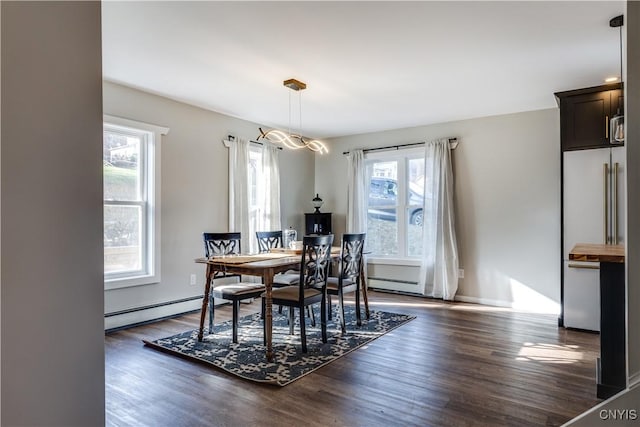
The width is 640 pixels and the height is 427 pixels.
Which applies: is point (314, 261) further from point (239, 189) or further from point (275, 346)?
point (239, 189)

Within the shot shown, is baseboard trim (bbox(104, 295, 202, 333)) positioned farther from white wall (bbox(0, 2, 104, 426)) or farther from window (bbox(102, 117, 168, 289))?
white wall (bbox(0, 2, 104, 426))

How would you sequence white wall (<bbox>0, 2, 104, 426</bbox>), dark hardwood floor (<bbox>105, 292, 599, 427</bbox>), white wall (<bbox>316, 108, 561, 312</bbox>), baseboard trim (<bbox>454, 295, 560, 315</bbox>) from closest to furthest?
1. white wall (<bbox>0, 2, 104, 426</bbox>)
2. dark hardwood floor (<bbox>105, 292, 599, 427</bbox>)
3. white wall (<bbox>316, 108, 561, 312</bbox>)
4. baseboard trim (<bbox>454, 295, 560, 315</bbox>)

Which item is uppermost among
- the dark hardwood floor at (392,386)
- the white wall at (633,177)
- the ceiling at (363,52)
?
the ceiling at (363,52)

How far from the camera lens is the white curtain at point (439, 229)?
17.0 feet

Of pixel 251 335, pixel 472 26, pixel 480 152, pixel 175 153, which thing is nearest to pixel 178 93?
pixel 175 153

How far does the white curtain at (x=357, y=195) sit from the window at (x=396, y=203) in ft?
0.37

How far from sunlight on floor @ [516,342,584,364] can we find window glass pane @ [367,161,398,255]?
275 cm

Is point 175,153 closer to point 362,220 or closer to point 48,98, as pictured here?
point 362,220

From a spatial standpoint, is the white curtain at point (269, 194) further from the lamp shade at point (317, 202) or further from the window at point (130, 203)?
the window at point (130, 203)

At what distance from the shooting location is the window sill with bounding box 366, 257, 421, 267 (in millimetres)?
5654

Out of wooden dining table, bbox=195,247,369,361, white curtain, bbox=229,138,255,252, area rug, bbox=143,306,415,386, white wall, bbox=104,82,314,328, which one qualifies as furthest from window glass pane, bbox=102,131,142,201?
area rug, bbox=143,306,415,386

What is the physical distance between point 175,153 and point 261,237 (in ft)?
4.64

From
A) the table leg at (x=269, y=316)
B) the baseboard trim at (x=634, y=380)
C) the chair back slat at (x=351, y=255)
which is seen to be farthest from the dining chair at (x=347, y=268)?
the baseboard trim at (x=634, y=380)

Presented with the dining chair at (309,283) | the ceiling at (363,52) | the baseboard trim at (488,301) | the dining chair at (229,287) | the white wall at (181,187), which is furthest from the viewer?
the baseboard trim at (488,301)
